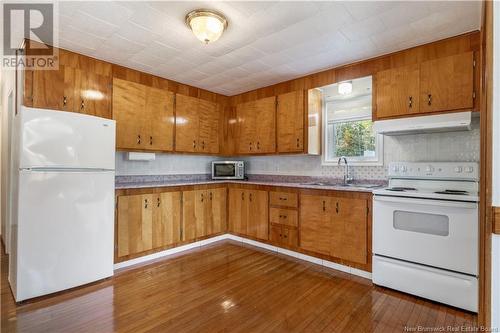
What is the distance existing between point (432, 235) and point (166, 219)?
9.80 ft

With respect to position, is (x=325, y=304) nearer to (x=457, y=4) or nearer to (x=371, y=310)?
(x=371, y=310)

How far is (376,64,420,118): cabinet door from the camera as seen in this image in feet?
8.38

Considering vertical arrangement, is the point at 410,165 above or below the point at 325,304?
above

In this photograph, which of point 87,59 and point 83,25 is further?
point 87,59

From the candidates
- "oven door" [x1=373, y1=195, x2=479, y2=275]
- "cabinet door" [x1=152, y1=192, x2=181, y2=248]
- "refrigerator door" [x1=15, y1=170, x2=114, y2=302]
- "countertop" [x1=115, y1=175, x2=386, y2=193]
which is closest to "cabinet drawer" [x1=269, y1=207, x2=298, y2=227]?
"countertop" [x1=115, y1=175, x2=386, y2=193]

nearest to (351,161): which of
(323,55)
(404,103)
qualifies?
(404,103)

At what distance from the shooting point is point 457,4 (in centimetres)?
193

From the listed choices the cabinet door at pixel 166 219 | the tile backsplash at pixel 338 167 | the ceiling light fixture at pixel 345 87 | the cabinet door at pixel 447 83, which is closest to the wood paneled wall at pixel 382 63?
the cabinet door at pixel 447 83

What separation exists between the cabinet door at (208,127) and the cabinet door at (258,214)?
1.07 m

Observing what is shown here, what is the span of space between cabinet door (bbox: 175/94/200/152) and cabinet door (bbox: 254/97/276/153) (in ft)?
3.26

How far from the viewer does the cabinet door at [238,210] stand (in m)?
3.93

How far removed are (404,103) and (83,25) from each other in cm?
322

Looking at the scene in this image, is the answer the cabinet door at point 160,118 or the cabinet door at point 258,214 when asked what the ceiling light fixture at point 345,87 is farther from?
the cabinet door at point 160,118

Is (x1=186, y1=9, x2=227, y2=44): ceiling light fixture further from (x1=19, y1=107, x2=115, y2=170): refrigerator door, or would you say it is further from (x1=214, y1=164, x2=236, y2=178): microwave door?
(x1=214, y1=164, x2=236, y2=178): microwave door
